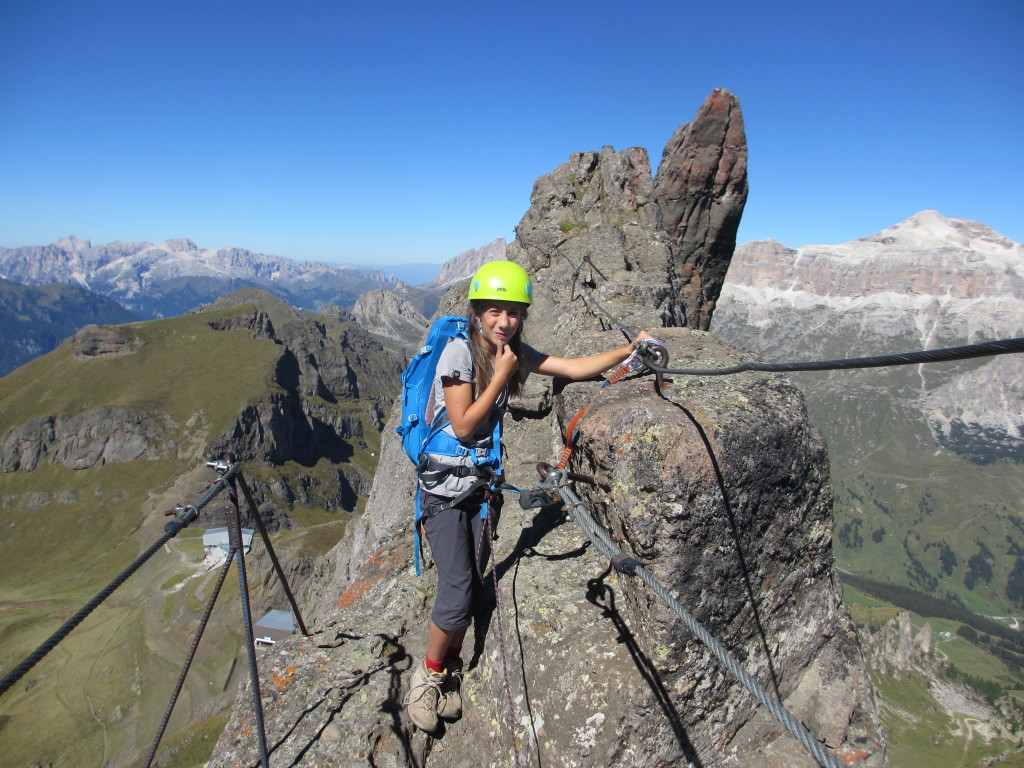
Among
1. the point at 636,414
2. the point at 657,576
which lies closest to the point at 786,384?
the point at 636,414

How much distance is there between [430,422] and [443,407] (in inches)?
13.9

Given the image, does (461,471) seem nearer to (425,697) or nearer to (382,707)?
(425,697)

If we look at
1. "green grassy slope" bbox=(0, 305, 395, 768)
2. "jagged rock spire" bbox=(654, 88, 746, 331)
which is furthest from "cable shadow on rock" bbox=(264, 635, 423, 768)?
"jagged rock spire" bbox=(654, 88, 746, 331)

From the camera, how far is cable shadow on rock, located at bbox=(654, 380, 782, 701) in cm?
711

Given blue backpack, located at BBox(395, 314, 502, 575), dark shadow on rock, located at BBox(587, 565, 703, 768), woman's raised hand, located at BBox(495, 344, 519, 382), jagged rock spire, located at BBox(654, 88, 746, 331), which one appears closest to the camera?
woman's raised hand, located at BBox(495, 344, 519, 382)

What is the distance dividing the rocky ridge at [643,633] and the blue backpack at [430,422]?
67.5 inches

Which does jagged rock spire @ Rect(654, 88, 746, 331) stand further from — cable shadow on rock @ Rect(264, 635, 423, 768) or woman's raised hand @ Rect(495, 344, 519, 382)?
cable shadow on rock @ Rect(264, 635, 423, 768)

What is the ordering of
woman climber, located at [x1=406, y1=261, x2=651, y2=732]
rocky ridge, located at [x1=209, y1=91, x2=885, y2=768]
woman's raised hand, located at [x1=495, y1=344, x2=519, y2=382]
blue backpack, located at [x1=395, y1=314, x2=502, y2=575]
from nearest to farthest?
woman's raised hand, located at [x1=495, y1=344, x2=519, y2=382] → rocky ridge, located at [x1=209, y1=91, x2=885, y2=768] → woman climber, located at [x1=406, y1=261, x2=651, y2=732] → blue backpack, located at [x1=395, y1=314, x2=502, y2=575]

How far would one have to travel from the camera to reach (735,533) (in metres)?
7.37

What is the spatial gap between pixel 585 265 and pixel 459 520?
17137mm

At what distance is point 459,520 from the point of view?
7504 millimetres

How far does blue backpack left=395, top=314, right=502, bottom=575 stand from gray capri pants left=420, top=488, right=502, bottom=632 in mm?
209

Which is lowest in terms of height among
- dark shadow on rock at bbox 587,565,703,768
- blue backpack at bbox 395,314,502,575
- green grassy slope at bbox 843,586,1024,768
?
green grassy slope at bbox 843,586,1024,768

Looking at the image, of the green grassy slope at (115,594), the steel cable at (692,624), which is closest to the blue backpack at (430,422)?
→ the steel cable at (692,624)
